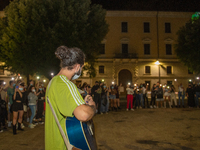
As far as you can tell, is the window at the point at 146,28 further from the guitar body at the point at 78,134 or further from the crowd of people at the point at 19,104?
the guitar body at the point at 78,134

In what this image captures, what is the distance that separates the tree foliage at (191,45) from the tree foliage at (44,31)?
12.6 meters

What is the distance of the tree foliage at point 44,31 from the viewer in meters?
15.3

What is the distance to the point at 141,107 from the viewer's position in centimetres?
1445

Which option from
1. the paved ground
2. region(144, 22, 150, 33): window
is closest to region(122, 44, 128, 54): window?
region(144, 22, 150, 33): window

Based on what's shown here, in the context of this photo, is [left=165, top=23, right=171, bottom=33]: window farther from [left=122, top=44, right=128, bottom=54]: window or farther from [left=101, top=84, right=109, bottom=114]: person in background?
[left=101, top=84, right=109, bottom=114]: person in background

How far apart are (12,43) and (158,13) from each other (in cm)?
2442

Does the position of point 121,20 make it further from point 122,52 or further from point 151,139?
point 151,139

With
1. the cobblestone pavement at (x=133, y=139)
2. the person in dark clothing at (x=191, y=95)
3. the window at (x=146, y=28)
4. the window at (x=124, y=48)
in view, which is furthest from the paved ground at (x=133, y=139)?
the window at (x=146, y=28)

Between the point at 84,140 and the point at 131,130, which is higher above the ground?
the point at 84,140

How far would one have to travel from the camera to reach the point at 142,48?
103 feet

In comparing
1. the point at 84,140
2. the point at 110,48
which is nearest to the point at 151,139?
the point at 84,140

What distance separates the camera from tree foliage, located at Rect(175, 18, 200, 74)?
22.1 metres

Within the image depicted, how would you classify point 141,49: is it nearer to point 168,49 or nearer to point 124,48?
point 124,48

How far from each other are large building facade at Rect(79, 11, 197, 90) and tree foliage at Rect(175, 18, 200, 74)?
23.3 ft
